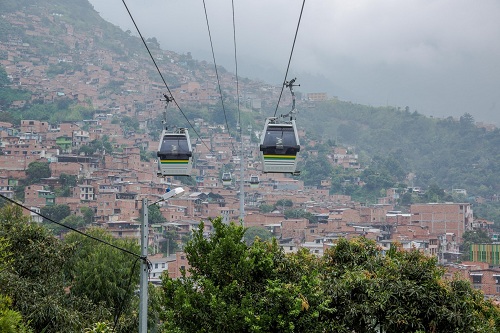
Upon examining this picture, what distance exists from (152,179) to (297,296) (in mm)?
63742

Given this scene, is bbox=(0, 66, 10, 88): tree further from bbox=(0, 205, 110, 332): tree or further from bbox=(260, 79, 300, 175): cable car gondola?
bbox=(260, 79, 300, 175): cable car gondola

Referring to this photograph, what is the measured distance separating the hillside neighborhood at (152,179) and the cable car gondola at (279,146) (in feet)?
52.1

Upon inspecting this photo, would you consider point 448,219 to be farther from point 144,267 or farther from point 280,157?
point 144,267

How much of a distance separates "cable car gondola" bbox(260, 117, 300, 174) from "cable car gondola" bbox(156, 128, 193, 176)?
2002 millimetres

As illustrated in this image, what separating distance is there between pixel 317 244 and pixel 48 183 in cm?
2461

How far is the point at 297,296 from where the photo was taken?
7625 millimetres

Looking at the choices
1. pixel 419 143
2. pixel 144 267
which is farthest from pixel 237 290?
pixel 419 143

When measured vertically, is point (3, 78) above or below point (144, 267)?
above

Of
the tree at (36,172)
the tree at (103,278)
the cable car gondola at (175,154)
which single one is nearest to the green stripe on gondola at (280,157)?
the cable car gondola at (175,154)

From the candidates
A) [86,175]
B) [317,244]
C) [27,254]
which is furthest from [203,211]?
[27,254]

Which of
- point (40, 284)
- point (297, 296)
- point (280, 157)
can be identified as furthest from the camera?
point (40, 284)

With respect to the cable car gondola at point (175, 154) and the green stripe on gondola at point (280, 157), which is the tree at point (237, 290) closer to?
the green stripe on gondola at point (280, 157)

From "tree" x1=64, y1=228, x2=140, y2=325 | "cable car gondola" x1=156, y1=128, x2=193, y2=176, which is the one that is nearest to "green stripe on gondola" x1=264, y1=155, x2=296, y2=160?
"cable car gondola" x1=156, y1=128, x2=193, y2=176

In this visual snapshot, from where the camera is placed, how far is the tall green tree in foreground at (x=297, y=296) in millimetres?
7555
